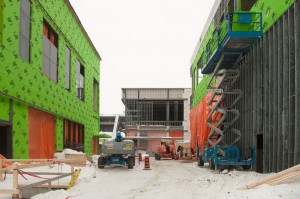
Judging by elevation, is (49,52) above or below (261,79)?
above

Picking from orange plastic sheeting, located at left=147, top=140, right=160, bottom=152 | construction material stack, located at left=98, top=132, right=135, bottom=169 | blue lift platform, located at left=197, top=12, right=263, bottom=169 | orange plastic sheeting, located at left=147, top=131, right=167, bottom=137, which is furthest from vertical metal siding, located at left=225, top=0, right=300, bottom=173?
orange plastic sheeting, located at left=147, top=131, right=167, bottom=137

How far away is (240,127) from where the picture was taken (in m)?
20.7

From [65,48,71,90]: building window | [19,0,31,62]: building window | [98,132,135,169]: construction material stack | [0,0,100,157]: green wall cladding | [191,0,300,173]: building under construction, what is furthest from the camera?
[65,48,71,90]: building window

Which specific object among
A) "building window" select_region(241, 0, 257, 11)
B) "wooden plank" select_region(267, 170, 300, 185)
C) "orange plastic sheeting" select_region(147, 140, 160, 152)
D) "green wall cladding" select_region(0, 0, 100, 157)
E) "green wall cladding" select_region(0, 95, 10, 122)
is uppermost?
"building window" select_region(241, 0, 257, 11)

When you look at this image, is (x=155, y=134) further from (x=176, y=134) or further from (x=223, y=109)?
(x=223, y=109)

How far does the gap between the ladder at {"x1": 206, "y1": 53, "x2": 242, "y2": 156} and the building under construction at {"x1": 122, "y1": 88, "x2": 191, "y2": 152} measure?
1344 inches

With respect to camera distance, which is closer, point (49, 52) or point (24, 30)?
point (24, 30)

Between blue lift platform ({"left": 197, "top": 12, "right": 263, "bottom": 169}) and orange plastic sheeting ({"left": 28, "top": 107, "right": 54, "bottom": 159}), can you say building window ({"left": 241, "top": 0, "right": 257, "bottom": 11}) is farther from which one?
orange plastic sheeting ({"left": 28, "top": 107, "right": 54, "bottom": 159})

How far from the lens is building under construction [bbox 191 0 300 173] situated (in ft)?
46.6

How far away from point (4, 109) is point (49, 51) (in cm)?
804

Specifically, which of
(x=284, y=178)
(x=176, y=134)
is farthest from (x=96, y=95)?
(x=284, y=178)

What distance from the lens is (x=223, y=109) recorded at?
20734mm

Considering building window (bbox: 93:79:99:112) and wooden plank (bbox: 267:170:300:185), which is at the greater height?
building window (bbox: 93:79:99:112)

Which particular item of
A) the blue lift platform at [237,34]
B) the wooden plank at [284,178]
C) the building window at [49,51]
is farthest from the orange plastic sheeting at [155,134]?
the wooden plank at [284,178]
